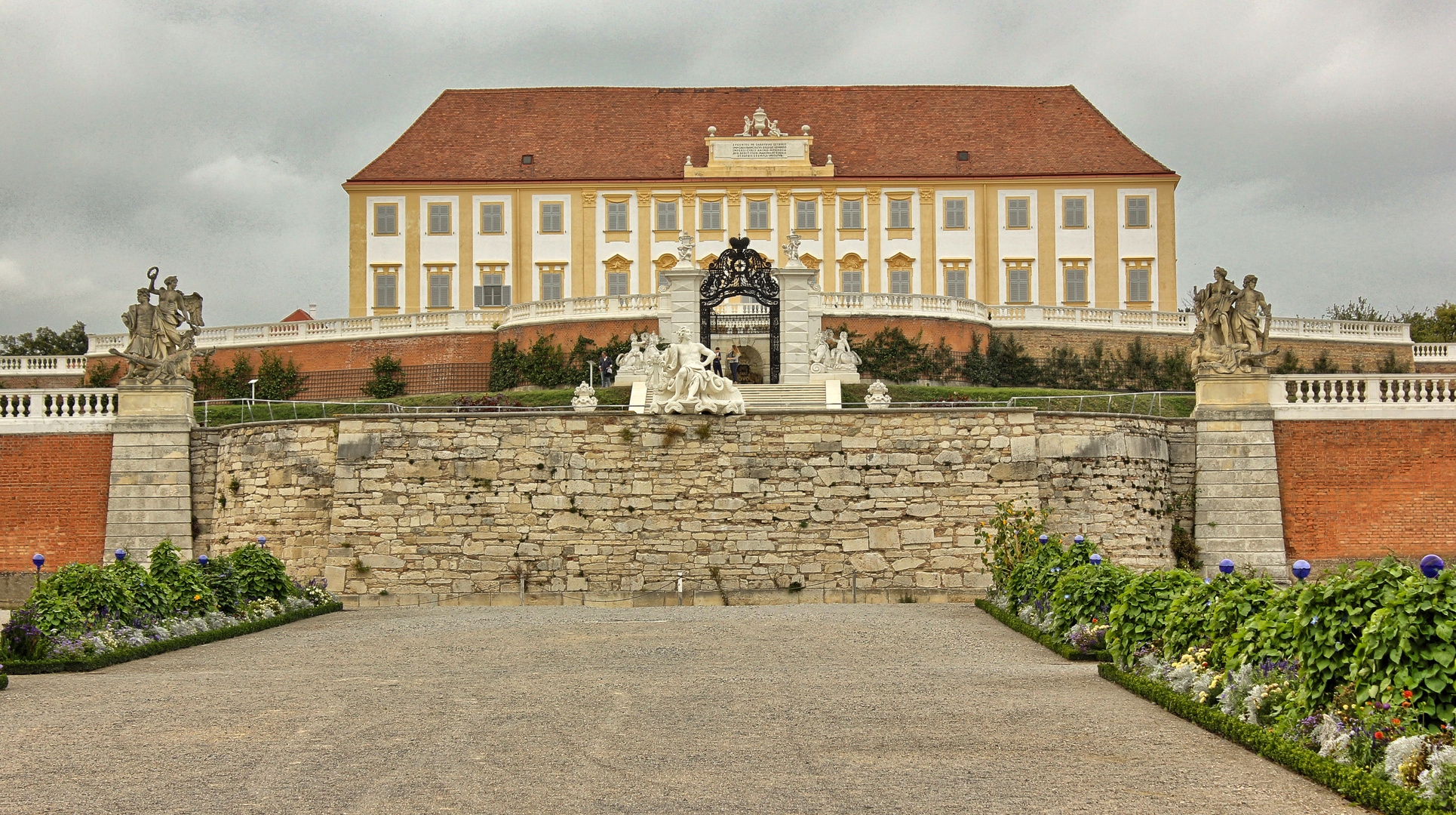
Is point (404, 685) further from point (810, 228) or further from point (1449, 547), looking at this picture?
point (810, 228)

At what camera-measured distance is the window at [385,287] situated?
5597 centimetres

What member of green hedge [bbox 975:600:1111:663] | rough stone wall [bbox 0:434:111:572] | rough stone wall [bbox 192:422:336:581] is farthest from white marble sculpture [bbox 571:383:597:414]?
green hedge [bbox 975:600:1111:663]

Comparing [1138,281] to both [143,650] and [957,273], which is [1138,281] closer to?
[957,273]

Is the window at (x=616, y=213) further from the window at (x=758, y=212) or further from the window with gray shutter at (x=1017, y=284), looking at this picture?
the window with gray shutter at (x=1017, y=284)

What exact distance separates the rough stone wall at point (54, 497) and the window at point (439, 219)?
98.2ft

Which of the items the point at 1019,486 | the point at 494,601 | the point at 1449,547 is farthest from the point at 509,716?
the point at 1449,547

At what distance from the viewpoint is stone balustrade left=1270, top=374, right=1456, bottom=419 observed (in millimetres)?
25641

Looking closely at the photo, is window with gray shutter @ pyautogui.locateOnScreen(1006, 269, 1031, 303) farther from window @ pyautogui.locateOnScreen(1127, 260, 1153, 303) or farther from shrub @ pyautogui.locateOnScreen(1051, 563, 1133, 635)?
shrub @ pyautogui.locateOnScreen(1051, 563, 1133, 635)

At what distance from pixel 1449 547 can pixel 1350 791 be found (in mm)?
19401

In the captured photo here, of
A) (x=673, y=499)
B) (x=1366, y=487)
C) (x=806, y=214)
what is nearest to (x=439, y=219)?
(x=806, y=214)

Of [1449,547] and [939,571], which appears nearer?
[939,571]

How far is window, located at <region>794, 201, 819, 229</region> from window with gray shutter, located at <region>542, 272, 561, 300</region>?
10359 millimetres

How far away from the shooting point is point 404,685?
13000 mm

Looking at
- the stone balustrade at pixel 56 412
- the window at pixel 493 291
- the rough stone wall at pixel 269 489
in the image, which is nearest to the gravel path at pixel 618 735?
the rough stone wall at pixel 269 489
